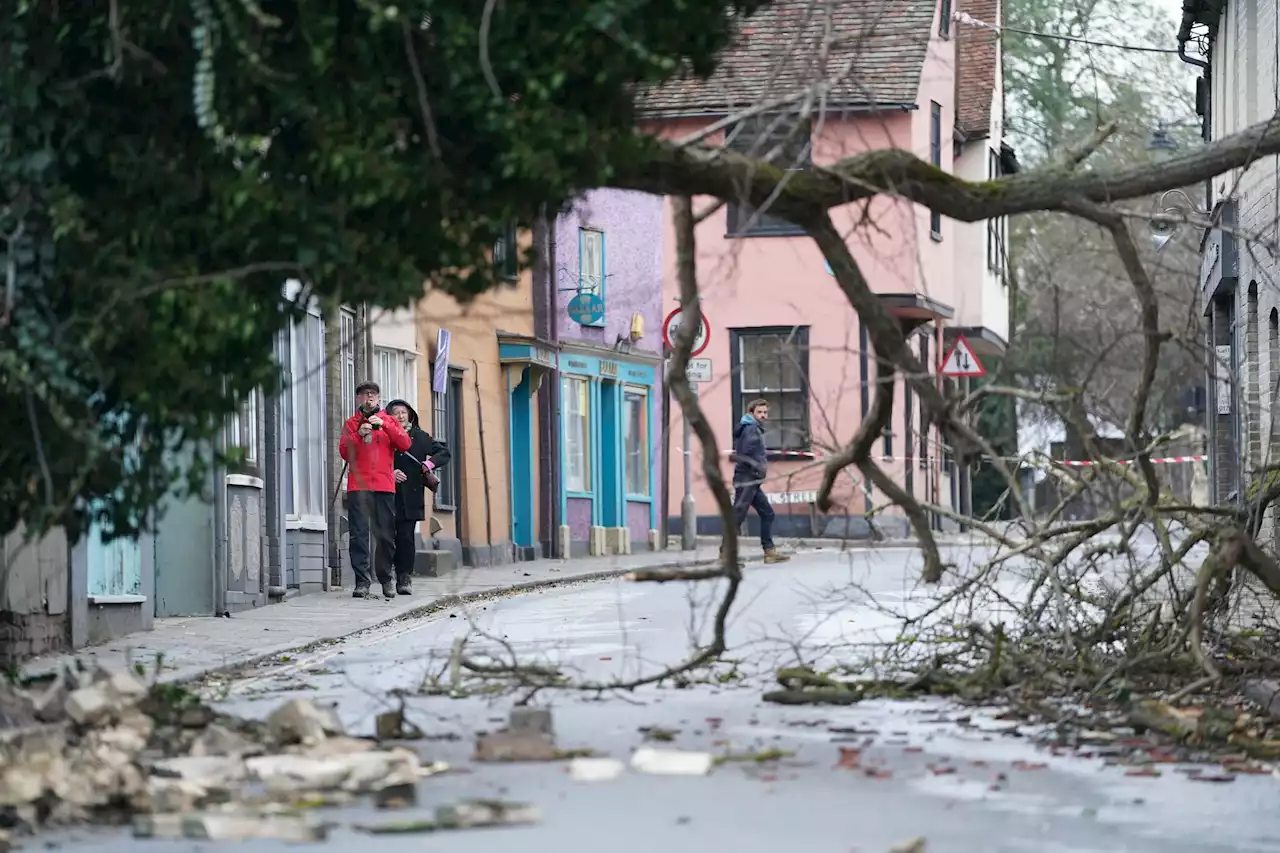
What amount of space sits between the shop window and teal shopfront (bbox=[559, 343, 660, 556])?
33.6 ft

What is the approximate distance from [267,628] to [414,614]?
8.34 feet

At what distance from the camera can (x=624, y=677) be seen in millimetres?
13156

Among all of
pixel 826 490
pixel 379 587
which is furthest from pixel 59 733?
pixel 379 587

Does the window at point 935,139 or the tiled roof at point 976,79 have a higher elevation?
the tiled roof at point 976,79

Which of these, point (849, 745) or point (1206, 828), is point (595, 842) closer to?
point (1206, 828)

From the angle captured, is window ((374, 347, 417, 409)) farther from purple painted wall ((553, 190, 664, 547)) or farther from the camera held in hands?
purple painted wall ((553, 190, 664, 547))

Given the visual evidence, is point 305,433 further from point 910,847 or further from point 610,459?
point 910,847

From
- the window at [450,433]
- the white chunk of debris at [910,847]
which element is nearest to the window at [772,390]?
the window at [450,433]

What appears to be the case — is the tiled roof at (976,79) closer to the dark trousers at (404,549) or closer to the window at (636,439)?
the window at (636,439)

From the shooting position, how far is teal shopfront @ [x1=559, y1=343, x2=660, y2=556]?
3656 cm

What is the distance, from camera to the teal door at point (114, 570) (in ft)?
57.4

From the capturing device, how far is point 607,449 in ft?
126

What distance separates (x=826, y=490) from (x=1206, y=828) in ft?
17.2

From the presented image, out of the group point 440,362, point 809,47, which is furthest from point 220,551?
point 440,362
